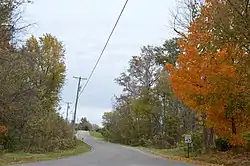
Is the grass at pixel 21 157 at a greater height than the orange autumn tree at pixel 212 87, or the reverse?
the orange autumn tree at pixel 212 87

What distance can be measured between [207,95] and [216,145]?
1081 cm

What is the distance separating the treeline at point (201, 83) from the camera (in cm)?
1711

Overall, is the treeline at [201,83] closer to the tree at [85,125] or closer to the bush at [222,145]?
the bush at [222,145]

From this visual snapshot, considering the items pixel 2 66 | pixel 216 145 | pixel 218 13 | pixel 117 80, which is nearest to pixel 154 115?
pixel 117 80

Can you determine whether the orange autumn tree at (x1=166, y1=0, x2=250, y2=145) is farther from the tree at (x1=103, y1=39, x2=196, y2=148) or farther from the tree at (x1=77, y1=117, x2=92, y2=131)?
the tree at (x1=77, y1=117, x2=92, y2=131)

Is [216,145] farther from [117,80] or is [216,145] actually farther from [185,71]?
[117,80]

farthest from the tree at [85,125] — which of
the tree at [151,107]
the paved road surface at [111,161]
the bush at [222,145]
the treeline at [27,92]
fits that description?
the paved road surface at [111,161]

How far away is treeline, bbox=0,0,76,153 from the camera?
22672 mm

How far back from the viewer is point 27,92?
108 feet

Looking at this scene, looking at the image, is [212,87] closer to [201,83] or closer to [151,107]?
[201,83]

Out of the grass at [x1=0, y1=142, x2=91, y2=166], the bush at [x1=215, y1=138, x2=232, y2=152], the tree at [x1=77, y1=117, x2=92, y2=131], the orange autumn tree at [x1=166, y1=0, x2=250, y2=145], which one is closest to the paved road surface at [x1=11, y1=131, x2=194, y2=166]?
the grass at [x1=0, y1=142, x2=91, y2=166]

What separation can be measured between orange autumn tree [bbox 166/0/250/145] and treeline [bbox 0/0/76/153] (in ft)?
34.2

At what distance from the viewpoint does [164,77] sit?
5800 centimetres

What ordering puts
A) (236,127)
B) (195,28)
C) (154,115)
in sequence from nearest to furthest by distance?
(195,28), (236,127), (154,115)
